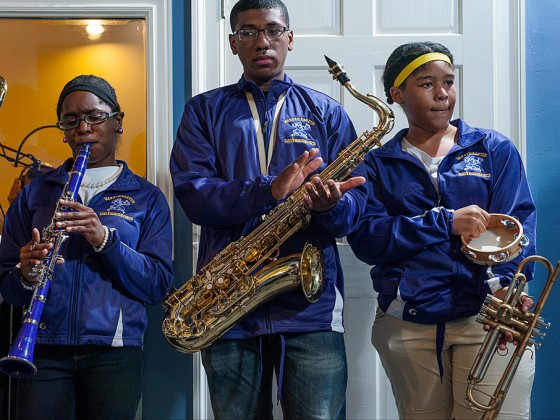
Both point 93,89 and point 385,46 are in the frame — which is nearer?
point 93,89

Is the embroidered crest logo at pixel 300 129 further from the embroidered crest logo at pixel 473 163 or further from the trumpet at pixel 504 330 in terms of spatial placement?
the trumpet at pixel 504 330

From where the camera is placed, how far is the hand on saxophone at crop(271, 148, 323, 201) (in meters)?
3.04

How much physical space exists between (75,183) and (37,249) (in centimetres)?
31

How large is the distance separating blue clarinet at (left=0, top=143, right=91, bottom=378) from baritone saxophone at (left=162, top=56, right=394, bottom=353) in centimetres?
50

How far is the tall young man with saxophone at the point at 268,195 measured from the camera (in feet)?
10.1

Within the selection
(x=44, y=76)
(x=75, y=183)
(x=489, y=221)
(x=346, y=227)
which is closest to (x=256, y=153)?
(x=346, y=227)

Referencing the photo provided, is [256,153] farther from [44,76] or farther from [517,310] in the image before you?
[44,76]

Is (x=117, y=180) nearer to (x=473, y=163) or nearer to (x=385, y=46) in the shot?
(x=473, y=163)

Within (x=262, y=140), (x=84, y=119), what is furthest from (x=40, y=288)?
(x=262, y=140)

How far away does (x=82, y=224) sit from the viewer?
3145 millimetres

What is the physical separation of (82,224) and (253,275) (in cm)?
67

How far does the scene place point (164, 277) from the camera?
337 cm

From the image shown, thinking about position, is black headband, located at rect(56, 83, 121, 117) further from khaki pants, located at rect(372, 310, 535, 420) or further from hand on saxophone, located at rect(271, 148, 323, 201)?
khaki pants, located at rect(372, 310, 535, 420)

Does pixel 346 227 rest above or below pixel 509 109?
below
